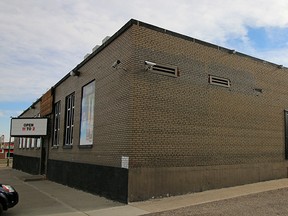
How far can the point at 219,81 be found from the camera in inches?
615

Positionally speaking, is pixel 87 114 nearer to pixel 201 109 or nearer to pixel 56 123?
pixel 201 109

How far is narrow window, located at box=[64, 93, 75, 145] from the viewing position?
2026 centimetres

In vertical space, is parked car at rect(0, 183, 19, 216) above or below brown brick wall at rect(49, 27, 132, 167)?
below

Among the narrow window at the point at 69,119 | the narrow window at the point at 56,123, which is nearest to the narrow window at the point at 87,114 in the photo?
the narrow window at the point at 69,119

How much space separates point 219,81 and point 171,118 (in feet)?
11.1

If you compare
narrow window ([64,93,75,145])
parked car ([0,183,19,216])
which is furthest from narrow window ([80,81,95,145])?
parked car ([0,183,19,216])

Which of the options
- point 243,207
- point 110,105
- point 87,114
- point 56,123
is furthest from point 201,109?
point 56,123

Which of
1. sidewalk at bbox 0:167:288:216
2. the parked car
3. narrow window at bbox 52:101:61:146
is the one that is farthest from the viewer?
narrow window at bbox 52:101:61:146

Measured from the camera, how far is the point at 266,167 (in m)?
17.0

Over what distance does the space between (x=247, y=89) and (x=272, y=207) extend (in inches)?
296

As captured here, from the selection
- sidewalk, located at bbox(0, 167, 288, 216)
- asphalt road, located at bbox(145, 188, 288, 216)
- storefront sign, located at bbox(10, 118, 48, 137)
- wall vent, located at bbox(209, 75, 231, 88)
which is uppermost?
wall vent, located at bbox(209, 75, 231, 88)

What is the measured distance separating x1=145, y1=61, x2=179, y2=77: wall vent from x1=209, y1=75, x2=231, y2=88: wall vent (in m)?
2.05

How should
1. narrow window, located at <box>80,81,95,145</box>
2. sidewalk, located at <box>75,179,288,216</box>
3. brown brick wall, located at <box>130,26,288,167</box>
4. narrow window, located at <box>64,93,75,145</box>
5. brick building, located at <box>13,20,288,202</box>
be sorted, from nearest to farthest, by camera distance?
sidewalk, located at <box>75,179,288,216</box> → brick building, located at <box>13,20,288,202</box> → brown brick wall, located at <box>130,26,288,167</box> → narrow window, located at <box>80,81,95,145</box> → narrow window, located at <box>64,93,75,145</box>

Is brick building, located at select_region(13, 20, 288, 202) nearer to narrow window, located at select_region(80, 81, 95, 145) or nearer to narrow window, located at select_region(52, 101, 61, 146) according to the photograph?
narrow window, located at select_region(80, 81, 95, 145)
